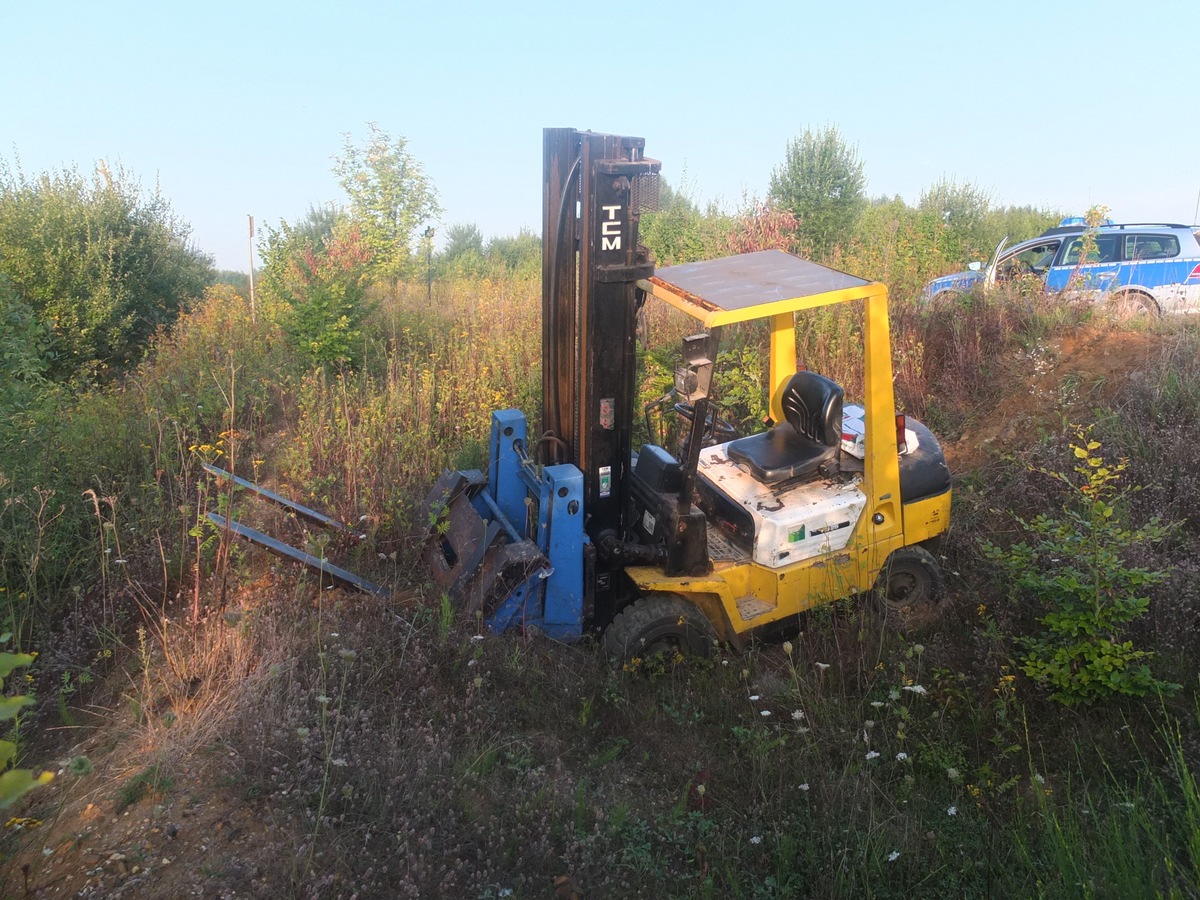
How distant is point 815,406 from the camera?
183 inches

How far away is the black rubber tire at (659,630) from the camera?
169 inches

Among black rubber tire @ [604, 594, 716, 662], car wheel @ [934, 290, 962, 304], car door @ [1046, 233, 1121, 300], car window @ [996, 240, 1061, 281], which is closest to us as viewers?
black rubber tire @ [604, 594, 716, 662]

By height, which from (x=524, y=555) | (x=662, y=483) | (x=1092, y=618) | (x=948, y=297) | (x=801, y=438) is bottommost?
(x=1092, y=618)

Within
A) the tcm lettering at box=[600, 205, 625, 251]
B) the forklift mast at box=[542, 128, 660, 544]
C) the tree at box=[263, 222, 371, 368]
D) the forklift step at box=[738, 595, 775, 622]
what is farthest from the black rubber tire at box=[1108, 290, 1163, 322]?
the tree at box=[263, 222, 371, 368]

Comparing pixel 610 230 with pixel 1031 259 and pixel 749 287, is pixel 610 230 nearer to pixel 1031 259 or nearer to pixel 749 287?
pixel 749 287

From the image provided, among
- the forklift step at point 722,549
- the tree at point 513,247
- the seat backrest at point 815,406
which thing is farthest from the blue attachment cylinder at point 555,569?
the tree at point 513,247

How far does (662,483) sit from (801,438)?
980 millimetres

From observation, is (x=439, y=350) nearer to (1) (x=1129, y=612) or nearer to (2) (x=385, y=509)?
(2) (x=385, y=509)

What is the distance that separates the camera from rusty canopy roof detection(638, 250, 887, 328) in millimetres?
3869

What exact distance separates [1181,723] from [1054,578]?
2.69 ft

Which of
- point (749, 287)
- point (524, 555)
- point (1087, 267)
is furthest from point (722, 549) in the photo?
point (1087, 267)

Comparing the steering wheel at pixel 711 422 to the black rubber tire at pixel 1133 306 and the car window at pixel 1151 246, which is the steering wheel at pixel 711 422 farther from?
the car window at pixel 1151 246

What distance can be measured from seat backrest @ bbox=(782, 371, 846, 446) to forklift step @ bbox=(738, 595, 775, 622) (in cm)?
100

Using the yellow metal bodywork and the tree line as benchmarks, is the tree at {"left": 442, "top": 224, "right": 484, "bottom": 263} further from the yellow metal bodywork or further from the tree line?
the yellow metal bodywork
